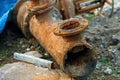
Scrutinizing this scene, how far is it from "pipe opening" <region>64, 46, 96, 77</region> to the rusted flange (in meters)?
0.21

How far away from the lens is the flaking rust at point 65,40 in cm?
306

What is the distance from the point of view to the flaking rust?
3.06m

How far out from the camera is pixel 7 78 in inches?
130

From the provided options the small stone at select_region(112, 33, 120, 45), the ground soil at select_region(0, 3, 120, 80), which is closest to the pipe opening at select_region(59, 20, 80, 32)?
the ground soil at select_region(0, 3, 120, 80)

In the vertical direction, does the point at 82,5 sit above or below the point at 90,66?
above

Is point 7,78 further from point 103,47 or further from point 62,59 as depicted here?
point 103,47

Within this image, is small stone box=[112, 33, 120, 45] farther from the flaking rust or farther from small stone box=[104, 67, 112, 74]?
the flaking rust

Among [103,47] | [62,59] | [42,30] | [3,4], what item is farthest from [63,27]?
[3,4]

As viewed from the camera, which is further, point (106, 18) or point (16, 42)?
point (106, 18)

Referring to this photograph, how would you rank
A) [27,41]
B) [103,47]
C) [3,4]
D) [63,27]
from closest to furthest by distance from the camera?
[63,27] → [103,47] → [27,41] → [3,4]

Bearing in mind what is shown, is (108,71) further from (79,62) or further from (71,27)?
(71,27)

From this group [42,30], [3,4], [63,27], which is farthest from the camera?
[3,4]

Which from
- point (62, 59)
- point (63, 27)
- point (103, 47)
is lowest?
point (103, 47)

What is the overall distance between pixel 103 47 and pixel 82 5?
735 mm
